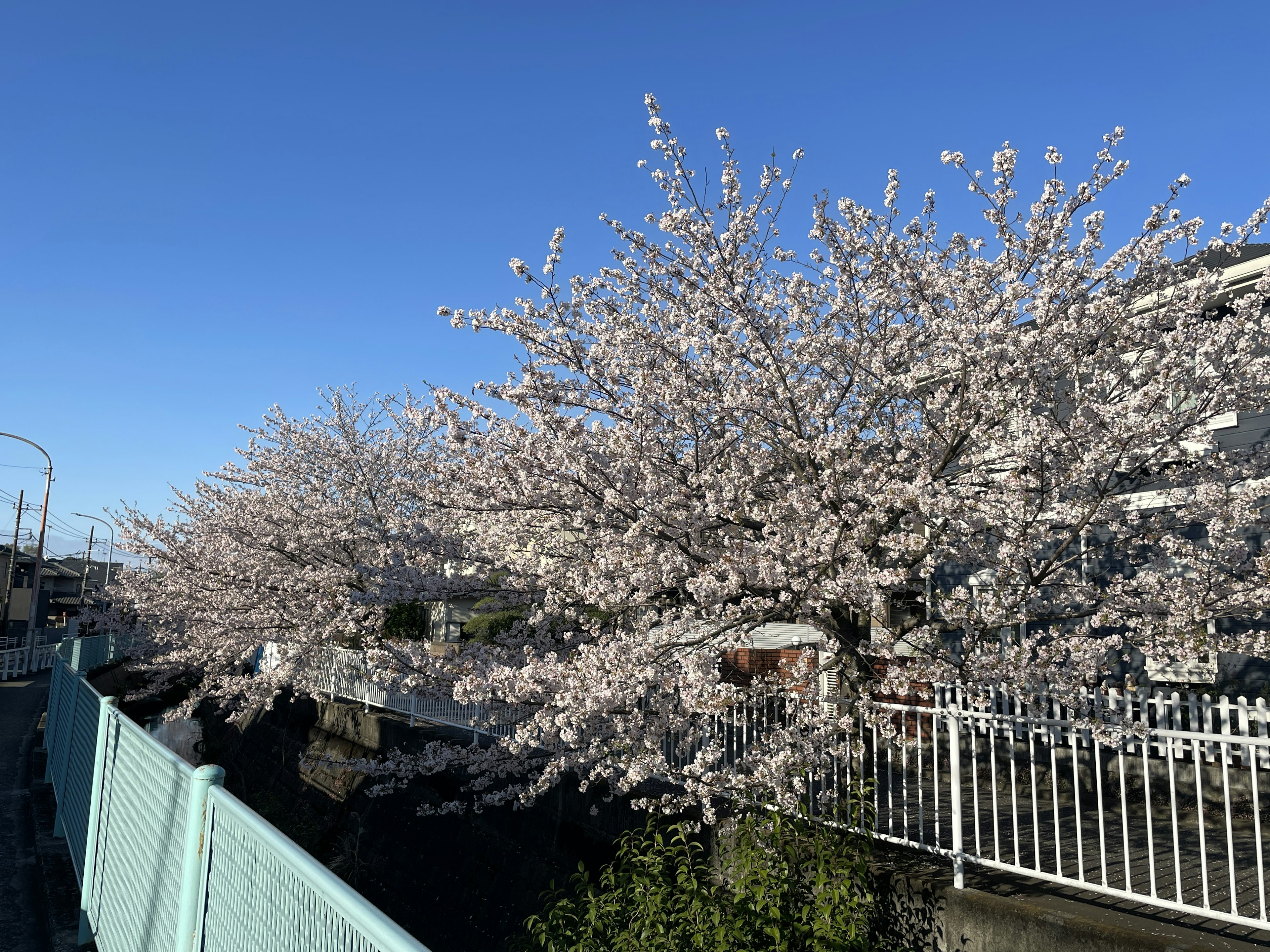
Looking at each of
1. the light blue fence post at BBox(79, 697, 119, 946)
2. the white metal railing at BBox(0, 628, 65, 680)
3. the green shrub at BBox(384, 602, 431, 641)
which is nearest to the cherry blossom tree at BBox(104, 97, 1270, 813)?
the light blue fence post at BBox(79, 697, 119, 946)

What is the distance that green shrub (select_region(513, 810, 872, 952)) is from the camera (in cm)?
511

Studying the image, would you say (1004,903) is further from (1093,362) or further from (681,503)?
(1093,362)

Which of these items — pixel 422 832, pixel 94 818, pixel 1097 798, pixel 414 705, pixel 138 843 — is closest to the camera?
pixel 138 843

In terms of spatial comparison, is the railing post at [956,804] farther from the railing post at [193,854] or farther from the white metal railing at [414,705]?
the railing post at [193,854]

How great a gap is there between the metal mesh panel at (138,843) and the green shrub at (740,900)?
2.60m

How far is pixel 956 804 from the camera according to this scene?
5.52 metres

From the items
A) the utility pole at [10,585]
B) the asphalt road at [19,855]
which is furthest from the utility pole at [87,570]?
the asphalt road at [19,855]

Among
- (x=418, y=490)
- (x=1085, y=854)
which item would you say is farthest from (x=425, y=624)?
(x=1085, y=854)

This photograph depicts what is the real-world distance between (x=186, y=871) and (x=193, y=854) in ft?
0.29

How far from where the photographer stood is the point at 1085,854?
6715mm

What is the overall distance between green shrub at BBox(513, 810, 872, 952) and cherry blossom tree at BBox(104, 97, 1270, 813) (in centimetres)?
43

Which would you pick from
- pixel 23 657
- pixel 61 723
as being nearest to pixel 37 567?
pixel 23 657

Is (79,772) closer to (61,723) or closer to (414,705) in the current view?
(61,723)

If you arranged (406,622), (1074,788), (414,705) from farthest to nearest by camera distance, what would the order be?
(406,622), (414,705), (1074,788)
